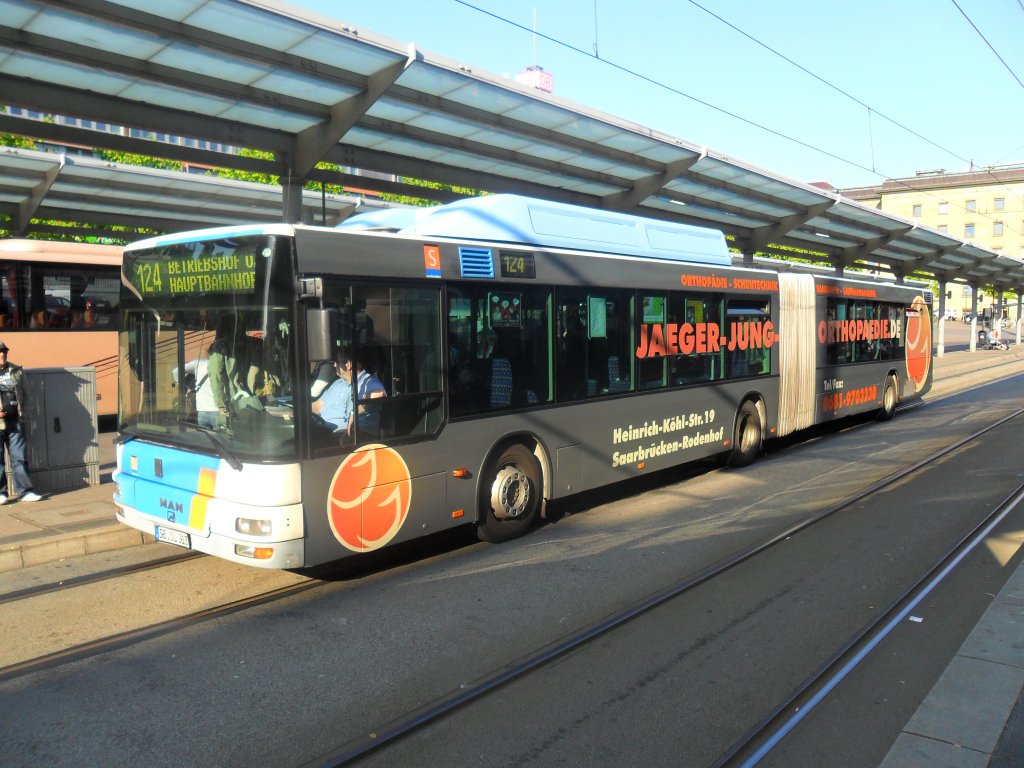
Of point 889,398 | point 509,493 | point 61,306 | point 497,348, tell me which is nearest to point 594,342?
point 497,348

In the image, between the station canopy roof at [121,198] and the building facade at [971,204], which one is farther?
the building facade at [971,204]

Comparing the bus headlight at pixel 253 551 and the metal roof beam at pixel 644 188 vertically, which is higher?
the metal roof beam at pixel 644 188

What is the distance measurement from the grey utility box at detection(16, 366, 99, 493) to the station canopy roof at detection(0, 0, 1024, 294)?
3.07 m

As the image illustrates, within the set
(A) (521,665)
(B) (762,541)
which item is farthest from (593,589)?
(B) (762,541)

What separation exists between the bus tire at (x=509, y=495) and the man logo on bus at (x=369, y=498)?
104 cm

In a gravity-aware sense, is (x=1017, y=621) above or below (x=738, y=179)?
below

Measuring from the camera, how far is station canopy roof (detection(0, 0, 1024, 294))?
27.9ft

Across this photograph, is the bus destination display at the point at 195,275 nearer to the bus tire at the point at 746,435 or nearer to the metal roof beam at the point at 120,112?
the metal roof beam at the point at 120,112

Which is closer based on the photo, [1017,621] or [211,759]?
[211,759]

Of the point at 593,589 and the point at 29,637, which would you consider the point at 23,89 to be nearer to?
the point at 29,637

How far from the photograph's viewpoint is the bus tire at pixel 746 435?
453 inches

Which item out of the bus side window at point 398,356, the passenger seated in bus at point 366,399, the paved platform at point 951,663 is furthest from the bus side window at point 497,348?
the paved platform at point 951,663

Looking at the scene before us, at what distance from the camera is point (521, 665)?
492 centimetres

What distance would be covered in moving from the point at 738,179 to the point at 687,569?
1124cm
